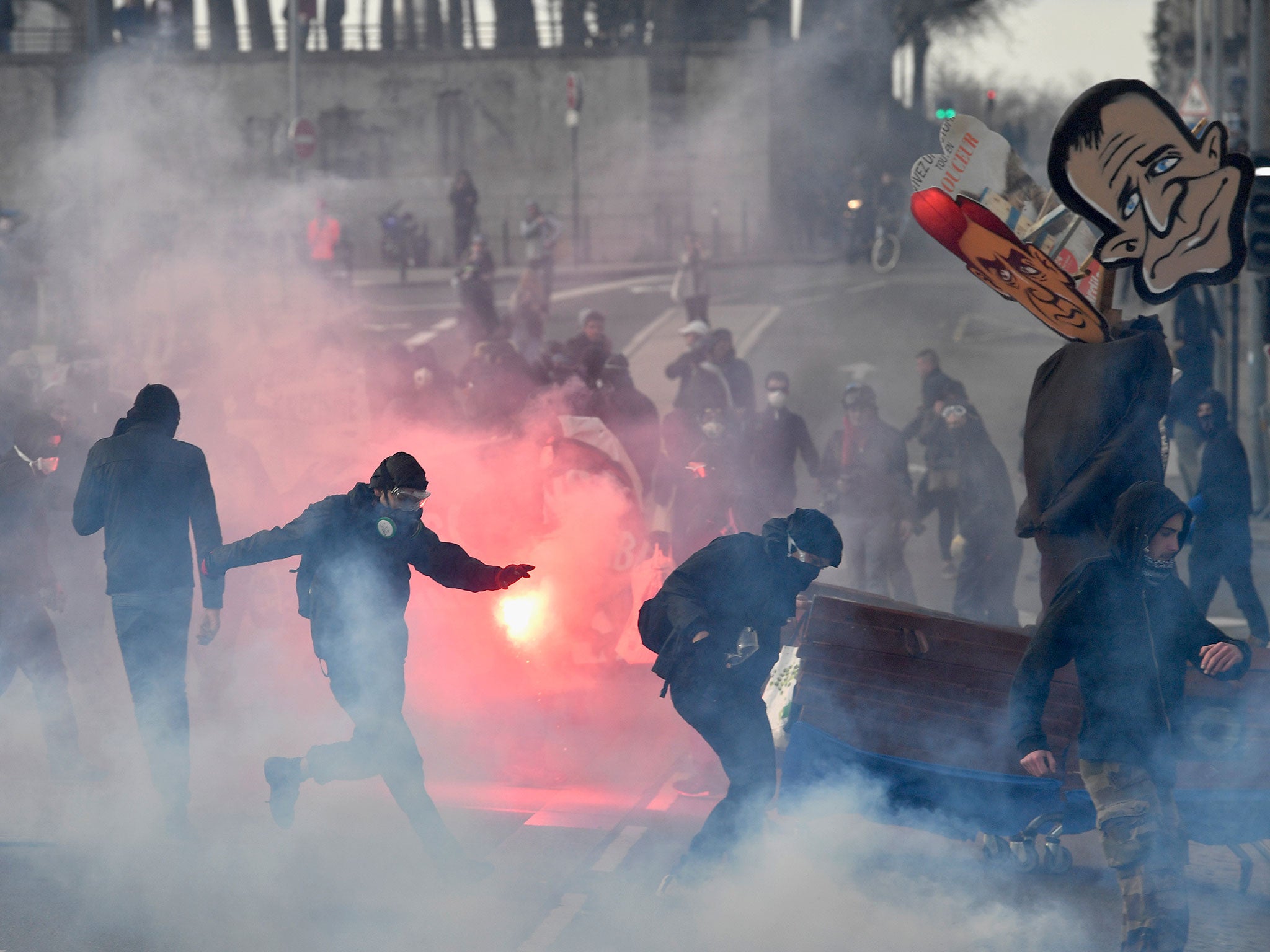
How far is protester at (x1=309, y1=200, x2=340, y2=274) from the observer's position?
1767 cm

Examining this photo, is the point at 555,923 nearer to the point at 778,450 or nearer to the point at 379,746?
the point at 379,746

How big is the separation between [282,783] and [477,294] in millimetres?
13841

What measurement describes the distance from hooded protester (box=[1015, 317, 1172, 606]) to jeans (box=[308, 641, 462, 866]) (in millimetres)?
2448

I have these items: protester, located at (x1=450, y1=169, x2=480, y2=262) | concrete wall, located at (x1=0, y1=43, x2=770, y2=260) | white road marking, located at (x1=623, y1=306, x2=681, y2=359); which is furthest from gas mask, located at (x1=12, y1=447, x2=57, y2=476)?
concrete wall, located at (x1=0, y1=43, x2=770, y2=260)

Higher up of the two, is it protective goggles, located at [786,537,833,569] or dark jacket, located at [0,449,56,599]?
protective goggles, located at [786,537,833,569]

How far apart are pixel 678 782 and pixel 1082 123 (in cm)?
320

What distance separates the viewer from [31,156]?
32781mm

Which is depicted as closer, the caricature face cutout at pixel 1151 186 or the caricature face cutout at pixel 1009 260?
the caricature face cutout at pixel 1151 186

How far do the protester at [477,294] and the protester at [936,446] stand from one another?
832 cm

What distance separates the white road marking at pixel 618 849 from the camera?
18.8 ft

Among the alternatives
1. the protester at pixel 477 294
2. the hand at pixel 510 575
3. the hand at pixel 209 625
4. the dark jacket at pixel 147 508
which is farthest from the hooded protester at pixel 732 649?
the protester at pixel 477 294

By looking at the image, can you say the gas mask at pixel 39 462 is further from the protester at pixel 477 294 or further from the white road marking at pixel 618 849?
the protester at pixel 477 294

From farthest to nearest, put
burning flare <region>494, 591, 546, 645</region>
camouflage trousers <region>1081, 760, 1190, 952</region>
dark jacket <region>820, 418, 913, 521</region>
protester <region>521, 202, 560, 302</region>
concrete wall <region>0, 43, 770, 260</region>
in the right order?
concrete wall <region>0, 43, 770, 260</region>, protester <region>521, 202, 560, 302</region>, dark jacket <region>820, 418, 913, 521</region>, burning flare <region>494, 591, 546, 645</region>, camouflage trousers <region>1081, 760, 1190, 952</region>

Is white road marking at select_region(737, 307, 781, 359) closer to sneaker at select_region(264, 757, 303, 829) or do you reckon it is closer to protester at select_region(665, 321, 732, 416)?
protester at select_region(665, 321, 732, 416)
